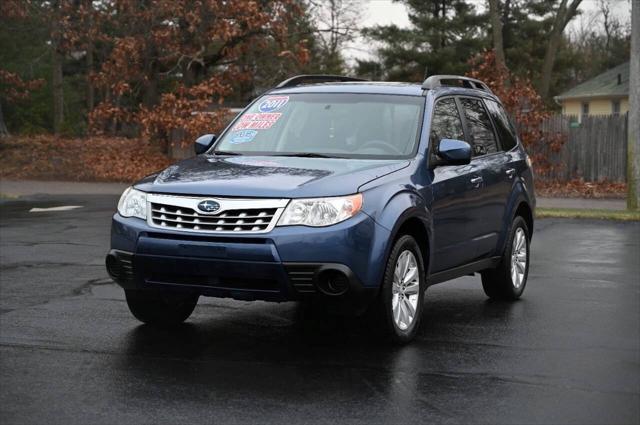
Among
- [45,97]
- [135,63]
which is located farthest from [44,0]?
[45,97]

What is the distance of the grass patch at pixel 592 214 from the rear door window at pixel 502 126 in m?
9.43

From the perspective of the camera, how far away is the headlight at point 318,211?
7.13 metres

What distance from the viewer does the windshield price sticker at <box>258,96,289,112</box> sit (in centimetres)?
904

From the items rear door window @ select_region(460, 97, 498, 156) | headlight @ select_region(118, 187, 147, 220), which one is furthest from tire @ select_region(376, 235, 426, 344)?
rear door window @ select_region(460, 97, 498, 156)

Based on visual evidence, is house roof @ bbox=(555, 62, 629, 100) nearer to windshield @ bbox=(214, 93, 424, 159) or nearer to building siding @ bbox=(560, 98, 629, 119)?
building siding @ bbox=(560, 98, 629, 119)

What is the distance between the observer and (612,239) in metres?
16.1

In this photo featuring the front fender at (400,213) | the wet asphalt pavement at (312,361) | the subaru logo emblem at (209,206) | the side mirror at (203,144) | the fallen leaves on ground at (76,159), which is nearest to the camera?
the wet asphalt pavement at (312,361)

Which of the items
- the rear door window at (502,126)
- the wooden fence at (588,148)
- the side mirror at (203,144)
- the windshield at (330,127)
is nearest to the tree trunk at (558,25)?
the wooden fence at (588,148)

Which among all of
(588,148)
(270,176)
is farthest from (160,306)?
(588,148)

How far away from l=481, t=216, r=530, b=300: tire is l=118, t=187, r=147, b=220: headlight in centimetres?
360

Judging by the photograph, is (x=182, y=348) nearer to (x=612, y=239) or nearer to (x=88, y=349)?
(x=88, y=349)

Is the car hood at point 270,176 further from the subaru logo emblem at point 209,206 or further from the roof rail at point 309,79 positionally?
the roof rail at point 309,79

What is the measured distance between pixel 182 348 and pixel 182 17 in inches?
903

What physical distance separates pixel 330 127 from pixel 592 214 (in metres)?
12.5
